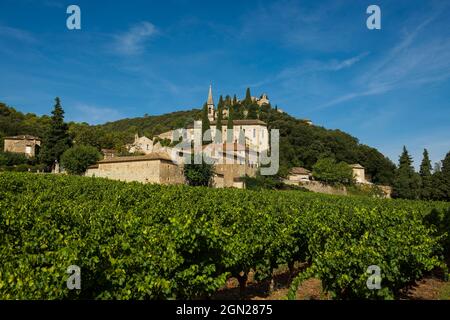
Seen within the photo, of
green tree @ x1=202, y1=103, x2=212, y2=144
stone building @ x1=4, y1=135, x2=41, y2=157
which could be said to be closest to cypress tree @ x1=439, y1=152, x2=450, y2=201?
green tree @ x1=202, y1=103, x2=212, y2=144

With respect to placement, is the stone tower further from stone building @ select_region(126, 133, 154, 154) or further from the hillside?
stone building @ select_region(126, 133, 154, 154)

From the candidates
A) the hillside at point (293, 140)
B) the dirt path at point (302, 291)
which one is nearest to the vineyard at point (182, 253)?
the dirt path at point (302, 291)

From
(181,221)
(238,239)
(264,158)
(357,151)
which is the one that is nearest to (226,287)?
(238,239)

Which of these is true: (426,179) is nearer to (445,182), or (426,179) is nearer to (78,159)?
(445,182)

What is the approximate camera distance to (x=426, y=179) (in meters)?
70.7

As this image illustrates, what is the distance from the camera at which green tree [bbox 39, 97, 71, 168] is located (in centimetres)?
5346

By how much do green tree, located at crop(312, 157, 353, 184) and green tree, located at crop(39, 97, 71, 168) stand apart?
4226 centimetres

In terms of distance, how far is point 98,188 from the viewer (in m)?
25.0

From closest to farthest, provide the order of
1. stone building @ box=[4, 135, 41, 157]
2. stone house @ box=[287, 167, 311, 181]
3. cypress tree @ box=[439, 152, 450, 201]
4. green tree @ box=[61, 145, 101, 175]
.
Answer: green tree @ box=[61, 145, 101, 175], cypress tree @ box=[439, 152, 450, 201], stone house @ box=[287, 167, 311, 181], stone building @ box=[4, 135, 41, 157]

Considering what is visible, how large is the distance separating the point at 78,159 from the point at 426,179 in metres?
61.9

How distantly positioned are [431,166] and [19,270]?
84.5 m

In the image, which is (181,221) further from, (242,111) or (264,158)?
(242,111)

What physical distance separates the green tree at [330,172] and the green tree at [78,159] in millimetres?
38568

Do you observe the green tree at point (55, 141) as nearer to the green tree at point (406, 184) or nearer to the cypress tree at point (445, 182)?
the green tree at point (406, 184)
